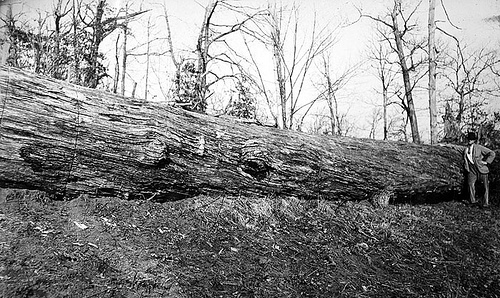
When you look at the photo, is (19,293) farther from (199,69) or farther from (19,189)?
(199,69)

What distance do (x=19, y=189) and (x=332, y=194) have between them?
3.22m

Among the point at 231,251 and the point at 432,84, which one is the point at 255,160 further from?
the point at 432,84

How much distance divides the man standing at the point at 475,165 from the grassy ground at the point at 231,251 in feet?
3.67

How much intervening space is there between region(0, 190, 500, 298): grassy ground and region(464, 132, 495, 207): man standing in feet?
3.67

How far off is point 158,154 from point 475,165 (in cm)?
489

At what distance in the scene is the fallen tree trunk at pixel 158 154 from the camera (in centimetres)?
261

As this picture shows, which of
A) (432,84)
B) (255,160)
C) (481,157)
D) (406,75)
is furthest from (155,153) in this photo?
(406,75)

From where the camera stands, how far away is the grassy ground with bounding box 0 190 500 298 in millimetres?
2160

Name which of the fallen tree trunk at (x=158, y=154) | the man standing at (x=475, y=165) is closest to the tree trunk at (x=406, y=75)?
the man standing at (x=475, y=165)

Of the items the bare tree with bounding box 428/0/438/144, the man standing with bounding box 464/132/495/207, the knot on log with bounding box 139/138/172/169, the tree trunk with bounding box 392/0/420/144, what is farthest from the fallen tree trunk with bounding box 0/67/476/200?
the tree trunk with bounding box 392/0/420/144

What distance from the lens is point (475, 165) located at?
525 centimetres

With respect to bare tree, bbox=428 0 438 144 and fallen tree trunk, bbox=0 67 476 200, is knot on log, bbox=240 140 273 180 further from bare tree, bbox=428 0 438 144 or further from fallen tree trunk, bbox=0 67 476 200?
bare tree, bbox=428 0 438 144

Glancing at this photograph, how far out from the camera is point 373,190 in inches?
175

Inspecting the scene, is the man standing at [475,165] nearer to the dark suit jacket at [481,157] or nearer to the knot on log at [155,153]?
the dark suit jacket at [481,157]
